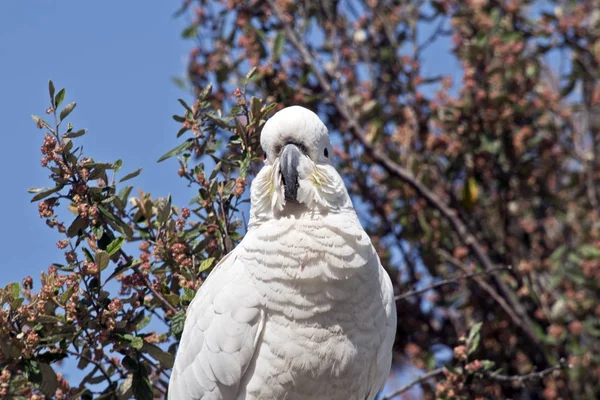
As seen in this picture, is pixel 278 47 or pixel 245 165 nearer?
pixel 245 165

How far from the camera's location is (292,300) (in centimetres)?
261

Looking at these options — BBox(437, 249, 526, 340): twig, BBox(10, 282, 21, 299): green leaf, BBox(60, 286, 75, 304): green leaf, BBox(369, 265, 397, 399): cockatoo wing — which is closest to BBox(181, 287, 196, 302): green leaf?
BBox(60, 286, 75, 304): green leaf

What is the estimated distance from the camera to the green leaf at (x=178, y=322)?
2.84 meters

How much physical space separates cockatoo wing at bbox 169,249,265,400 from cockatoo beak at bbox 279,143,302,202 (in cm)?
30

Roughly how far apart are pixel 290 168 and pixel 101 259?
0.69 metres

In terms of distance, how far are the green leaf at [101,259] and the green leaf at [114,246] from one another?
0.02 m

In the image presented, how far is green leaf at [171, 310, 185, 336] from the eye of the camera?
284 centimetres

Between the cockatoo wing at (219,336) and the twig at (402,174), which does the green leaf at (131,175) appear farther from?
the twig at (402,174)

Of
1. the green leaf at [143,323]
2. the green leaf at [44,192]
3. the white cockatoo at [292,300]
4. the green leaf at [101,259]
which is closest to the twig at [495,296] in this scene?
the white cockatoo at [292,300]

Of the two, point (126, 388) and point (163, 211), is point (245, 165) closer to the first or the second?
point (163, 211)

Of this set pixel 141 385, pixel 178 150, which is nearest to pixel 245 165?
pixel 178 150

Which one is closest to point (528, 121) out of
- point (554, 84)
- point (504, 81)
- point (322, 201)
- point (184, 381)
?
point (504, 81)

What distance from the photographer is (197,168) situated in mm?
2979

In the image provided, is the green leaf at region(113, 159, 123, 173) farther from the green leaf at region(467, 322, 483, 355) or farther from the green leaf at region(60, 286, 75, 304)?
the green leaf at region(467, 322, 483, 355)
